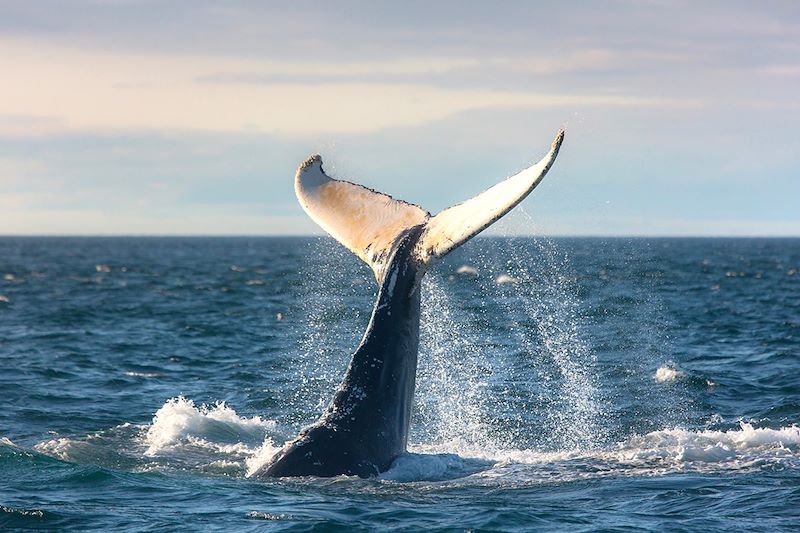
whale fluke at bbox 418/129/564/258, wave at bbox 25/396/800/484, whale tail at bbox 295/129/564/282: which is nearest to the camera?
whale fluke at bbox 418/129/564/258

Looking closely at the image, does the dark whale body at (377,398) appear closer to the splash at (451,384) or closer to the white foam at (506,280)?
the splash at (451,384)

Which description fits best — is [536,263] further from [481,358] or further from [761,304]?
[481,358]

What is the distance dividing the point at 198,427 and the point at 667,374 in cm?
934

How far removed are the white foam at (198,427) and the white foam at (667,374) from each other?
760cm

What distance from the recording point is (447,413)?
16328mm

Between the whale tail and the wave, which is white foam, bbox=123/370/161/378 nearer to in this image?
the wave

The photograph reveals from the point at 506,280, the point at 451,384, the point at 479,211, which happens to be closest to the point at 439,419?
the point at 451,384

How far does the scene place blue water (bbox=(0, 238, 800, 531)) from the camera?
10.3 metres

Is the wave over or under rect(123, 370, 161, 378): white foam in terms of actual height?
under

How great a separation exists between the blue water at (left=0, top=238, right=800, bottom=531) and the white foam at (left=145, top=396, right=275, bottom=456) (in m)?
0.04

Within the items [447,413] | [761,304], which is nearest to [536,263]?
[761,304]

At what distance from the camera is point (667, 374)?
67.3 feet

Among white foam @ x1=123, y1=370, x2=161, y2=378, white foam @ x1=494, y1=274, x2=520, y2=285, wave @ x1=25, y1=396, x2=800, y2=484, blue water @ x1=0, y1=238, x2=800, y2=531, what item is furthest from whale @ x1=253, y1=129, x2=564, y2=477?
white foam @ x1=494, y1=274, x2=520, y2=285

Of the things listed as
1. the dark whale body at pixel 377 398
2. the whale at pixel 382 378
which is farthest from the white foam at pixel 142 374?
the dark whale body at pixel 377 398
